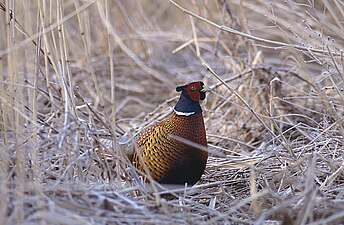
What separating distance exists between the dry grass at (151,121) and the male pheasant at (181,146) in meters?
0.09

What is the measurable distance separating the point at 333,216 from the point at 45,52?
1.30 m

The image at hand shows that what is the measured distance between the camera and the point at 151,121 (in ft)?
11.7

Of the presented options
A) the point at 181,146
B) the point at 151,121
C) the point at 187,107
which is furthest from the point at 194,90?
the point at 151,121

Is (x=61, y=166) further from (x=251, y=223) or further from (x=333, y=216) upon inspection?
(x=333, y=216)

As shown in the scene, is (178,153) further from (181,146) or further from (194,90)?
(194,90)

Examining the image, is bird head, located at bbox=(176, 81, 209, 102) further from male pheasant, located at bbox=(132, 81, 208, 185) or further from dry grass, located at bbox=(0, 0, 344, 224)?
dry grass, located at bbox=(0, 0, 344, 224)

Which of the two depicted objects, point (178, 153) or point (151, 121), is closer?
point (178, 153)

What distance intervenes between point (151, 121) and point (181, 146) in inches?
41.0

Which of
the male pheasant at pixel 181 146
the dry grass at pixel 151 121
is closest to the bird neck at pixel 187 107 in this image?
the male pheasant at pixel 181 146

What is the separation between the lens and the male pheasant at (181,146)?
255 centimetres

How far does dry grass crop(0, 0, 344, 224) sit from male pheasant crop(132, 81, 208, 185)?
9cm

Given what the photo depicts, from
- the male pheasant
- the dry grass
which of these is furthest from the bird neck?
the dry grass

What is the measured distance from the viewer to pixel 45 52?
Result: 251cm

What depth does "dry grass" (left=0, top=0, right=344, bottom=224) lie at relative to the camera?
6.46 feet
